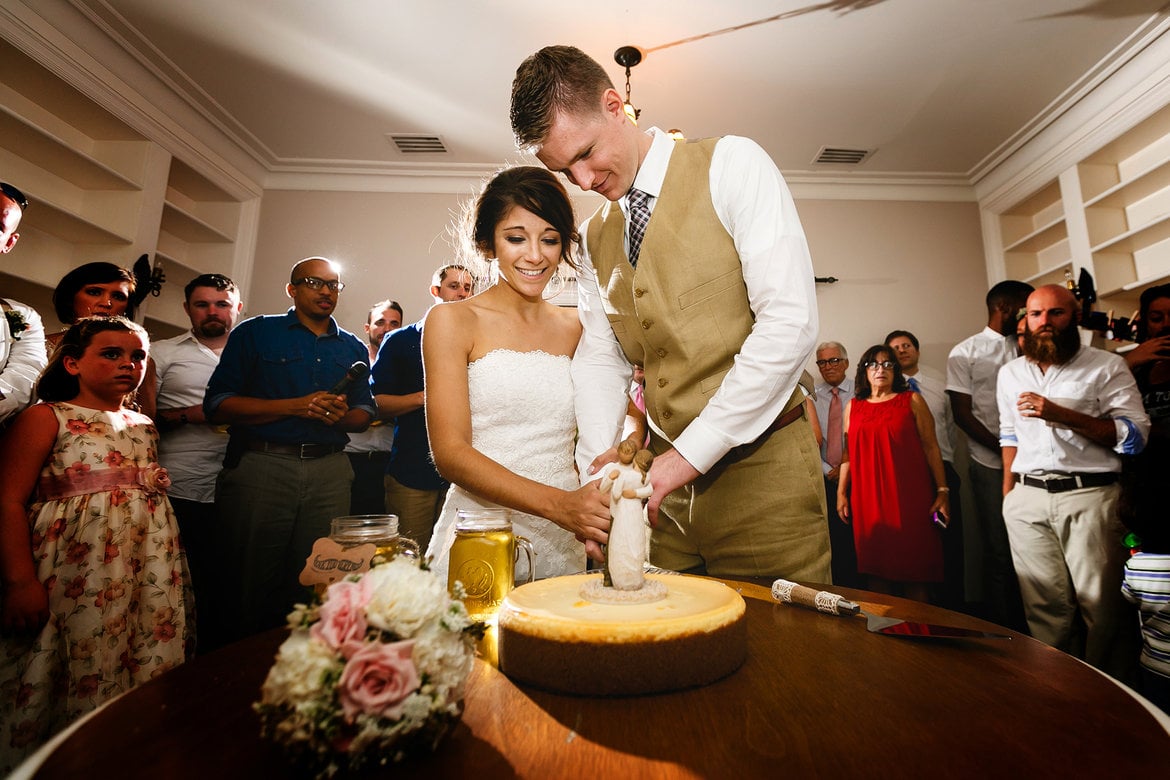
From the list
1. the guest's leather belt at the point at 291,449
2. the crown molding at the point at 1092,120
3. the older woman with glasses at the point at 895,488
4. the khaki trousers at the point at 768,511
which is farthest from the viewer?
the crown molding at the point at 1092,120

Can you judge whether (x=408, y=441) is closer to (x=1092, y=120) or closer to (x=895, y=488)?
(x=895, y=488)

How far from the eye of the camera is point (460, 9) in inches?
136

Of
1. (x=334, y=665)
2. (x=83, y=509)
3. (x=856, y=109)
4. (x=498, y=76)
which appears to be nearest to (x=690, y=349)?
(x=334, y=665)

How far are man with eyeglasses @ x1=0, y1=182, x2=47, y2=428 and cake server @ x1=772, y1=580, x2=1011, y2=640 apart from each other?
2.42m

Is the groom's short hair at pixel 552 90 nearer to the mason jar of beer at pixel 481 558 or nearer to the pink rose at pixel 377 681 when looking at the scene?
the mason jar of beer at pixel 481 558

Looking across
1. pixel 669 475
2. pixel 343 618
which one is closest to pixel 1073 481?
pixel 669 475

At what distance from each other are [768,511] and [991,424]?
10.8 feet

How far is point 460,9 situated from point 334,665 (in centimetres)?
389

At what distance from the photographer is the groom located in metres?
1.12

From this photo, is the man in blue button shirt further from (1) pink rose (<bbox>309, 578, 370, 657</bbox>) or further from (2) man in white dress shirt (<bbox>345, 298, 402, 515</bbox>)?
(1) pink rose (<bbox>309, 578, 370, 657</bbox>)

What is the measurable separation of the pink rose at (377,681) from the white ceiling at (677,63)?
3816mm

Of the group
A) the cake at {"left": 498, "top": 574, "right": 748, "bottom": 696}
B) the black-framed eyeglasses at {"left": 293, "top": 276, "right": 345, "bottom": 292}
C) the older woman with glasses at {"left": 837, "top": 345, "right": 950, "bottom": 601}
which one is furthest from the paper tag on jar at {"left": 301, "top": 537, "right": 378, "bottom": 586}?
the older woman with glasses at {"left": 837, "top": 345, "right": 950, "bottom": 601}

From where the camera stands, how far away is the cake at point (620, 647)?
1.94 ft

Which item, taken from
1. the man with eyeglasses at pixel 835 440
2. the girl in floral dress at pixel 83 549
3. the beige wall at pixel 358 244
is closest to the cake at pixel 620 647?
the girl in floral dress at pixel 83 549
